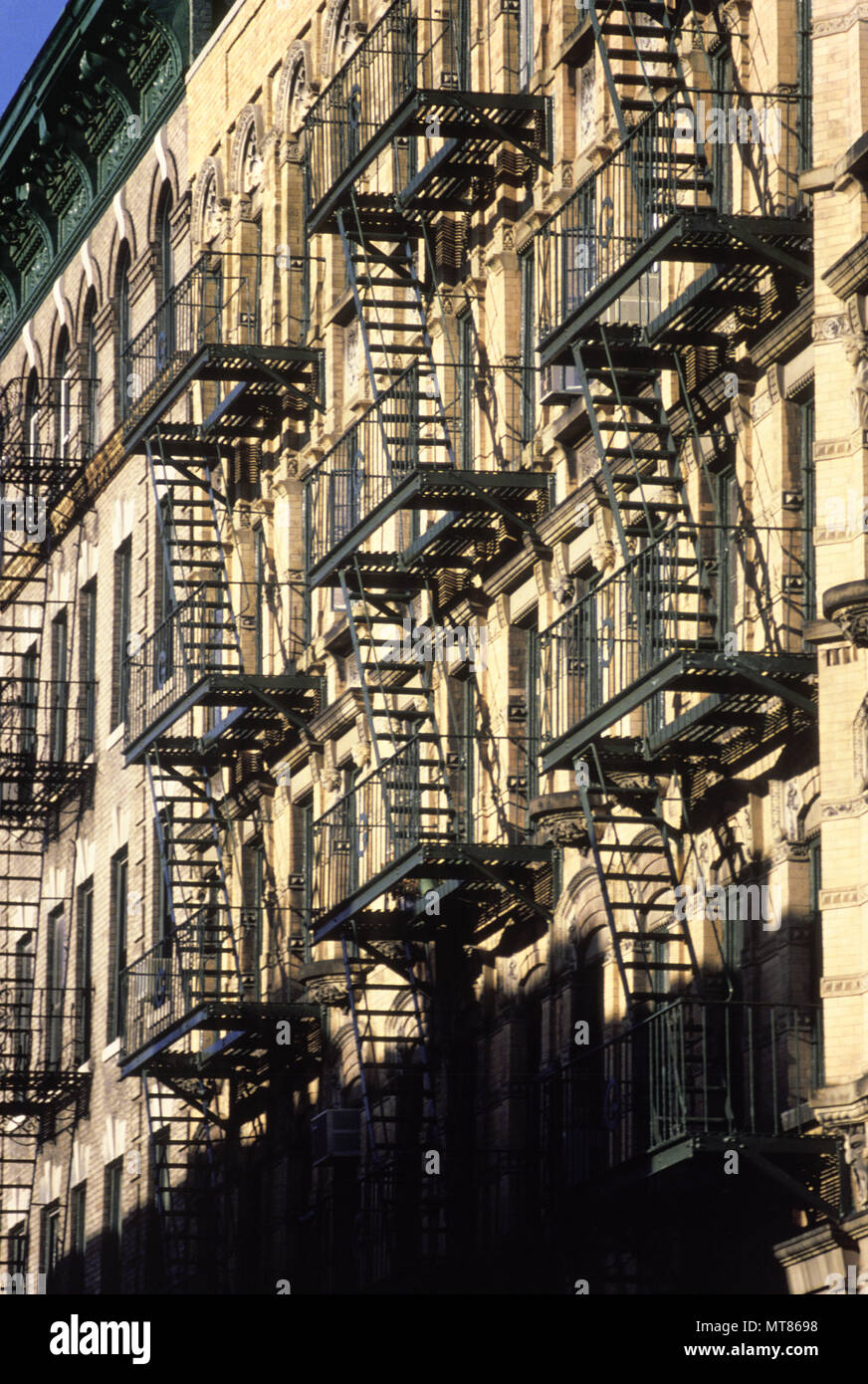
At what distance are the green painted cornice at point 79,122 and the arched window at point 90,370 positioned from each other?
1171 mm

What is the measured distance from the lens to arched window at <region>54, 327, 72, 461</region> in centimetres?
5556

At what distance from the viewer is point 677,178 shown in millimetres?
30953

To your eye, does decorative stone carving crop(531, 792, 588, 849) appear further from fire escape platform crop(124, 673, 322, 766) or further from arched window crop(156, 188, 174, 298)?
arched window crop(156, 188, 174, 298)

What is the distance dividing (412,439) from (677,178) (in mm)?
5890

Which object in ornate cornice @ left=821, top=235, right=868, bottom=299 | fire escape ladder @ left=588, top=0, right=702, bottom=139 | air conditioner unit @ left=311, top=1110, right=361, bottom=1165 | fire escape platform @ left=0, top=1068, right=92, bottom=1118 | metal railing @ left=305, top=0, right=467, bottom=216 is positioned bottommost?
air conditioner unit @ left=311, top=1110, right=361, bottom=1165

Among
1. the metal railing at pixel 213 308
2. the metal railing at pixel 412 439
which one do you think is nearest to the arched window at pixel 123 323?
the metal railing at pixel 213 308

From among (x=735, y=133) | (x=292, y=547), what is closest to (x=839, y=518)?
(x=735, y=133)

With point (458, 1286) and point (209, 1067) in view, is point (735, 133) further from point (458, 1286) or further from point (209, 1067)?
point (209, 1067)

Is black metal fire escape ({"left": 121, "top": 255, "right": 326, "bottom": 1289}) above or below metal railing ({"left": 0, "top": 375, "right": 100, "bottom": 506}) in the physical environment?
below

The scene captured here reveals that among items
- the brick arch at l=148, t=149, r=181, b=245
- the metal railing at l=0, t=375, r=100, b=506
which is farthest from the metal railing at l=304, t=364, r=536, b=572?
the metal railing at l=0, t=375, r=100, b=506

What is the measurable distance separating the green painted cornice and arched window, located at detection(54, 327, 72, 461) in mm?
1174

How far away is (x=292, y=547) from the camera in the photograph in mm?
43031

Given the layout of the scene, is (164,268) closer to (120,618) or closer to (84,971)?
(120,618)

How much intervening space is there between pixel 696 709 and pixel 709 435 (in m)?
3.15
